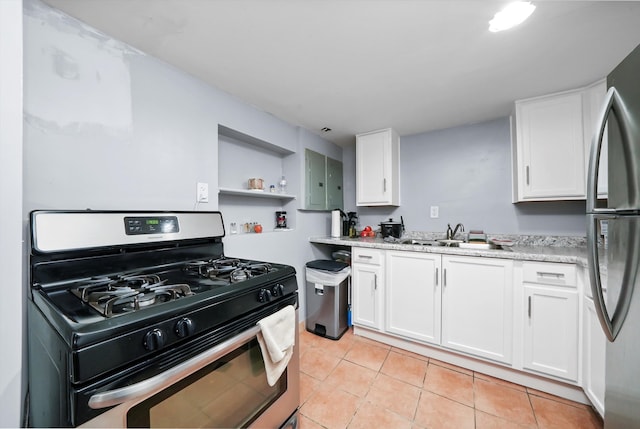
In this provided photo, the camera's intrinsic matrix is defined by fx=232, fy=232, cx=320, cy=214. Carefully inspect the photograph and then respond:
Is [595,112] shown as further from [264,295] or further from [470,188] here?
[264,295]

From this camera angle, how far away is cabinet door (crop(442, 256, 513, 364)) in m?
1.64

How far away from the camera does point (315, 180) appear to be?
103 inches

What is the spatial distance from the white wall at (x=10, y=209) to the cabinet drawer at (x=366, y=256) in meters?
2.01

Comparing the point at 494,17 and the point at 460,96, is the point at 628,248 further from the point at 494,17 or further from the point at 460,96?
the point at 460,96

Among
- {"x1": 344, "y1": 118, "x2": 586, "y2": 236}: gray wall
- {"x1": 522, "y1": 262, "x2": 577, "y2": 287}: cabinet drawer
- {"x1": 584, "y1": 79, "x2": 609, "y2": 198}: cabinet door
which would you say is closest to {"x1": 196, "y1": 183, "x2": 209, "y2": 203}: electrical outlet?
{"x1": 344, "y1": 118, "x2": 586, "y2": 236}: gray wall

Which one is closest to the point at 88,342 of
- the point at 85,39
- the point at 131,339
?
the point at 131,339

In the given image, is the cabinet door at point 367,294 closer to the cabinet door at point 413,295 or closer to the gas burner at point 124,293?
the cabinet door at point 413,295

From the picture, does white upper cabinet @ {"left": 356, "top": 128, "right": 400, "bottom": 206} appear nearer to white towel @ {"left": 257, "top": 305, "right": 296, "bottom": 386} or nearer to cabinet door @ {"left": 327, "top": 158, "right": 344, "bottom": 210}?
cabinet door @ {"left": 327, "top": 158, "right": 344, "bottom": 210}

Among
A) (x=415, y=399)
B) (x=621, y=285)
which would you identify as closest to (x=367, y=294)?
(x=415, y=399)

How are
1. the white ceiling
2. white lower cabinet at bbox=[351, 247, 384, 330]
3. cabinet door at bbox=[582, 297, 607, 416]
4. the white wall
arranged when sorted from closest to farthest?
the white wall < the white ceiling < cabinet door at bbox=[582, 297, 607, 416] < white lower cabinet at bbox=[351, 247, 384, 330]

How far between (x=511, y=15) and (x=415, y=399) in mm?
2182

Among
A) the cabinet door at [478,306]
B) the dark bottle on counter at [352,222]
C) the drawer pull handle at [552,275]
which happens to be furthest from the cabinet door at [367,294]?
the drawer pull handle at [552,275]

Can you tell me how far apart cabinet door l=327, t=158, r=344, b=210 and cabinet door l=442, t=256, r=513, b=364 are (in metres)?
1.46

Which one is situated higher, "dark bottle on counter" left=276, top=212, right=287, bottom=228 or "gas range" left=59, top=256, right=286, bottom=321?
"dark bottle on counter" left=276, top=212, right=287, bottom=228
